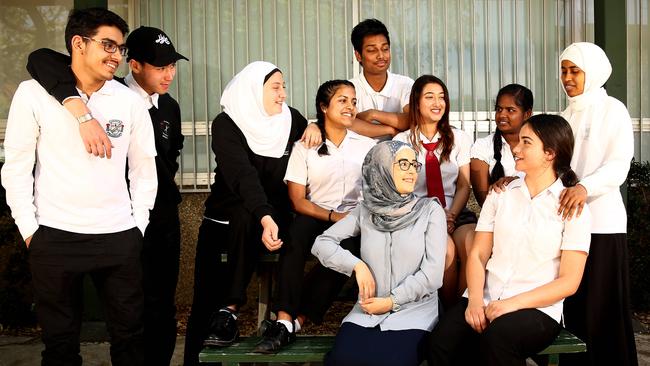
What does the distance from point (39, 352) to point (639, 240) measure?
4493 millimetres

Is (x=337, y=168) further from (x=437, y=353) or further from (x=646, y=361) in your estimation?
(x=646, y=361)

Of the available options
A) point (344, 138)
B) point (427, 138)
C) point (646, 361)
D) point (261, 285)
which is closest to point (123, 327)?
point (261, 285)

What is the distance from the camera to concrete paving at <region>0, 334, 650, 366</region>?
5324mm

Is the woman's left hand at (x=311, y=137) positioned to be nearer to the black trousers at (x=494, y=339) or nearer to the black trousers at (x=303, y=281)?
the black trousers at (x=303, y=281)

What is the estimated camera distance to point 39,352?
5594 millimetres

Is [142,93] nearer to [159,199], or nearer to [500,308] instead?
[159,199]

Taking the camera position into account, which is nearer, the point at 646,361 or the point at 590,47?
the point at 590,47

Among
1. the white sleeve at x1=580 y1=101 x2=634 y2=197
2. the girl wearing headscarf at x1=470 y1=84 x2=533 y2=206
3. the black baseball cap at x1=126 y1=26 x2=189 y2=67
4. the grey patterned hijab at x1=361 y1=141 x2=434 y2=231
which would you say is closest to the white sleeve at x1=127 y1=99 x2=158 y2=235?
the black baseball cap at x1=126 y1=26 x2=189 y2=67

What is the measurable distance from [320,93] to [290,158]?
16.7 inches

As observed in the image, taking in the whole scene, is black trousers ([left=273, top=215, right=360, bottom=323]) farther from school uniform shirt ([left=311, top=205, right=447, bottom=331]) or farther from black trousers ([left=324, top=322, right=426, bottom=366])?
black trousers ([left=324, top=322, right=426, bottom=366])

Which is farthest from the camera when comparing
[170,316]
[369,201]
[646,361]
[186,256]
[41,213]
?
[186,256]

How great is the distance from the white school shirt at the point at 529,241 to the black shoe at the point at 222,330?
1.27 m

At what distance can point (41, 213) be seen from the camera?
3.65m

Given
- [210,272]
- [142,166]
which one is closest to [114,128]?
[142,166]
